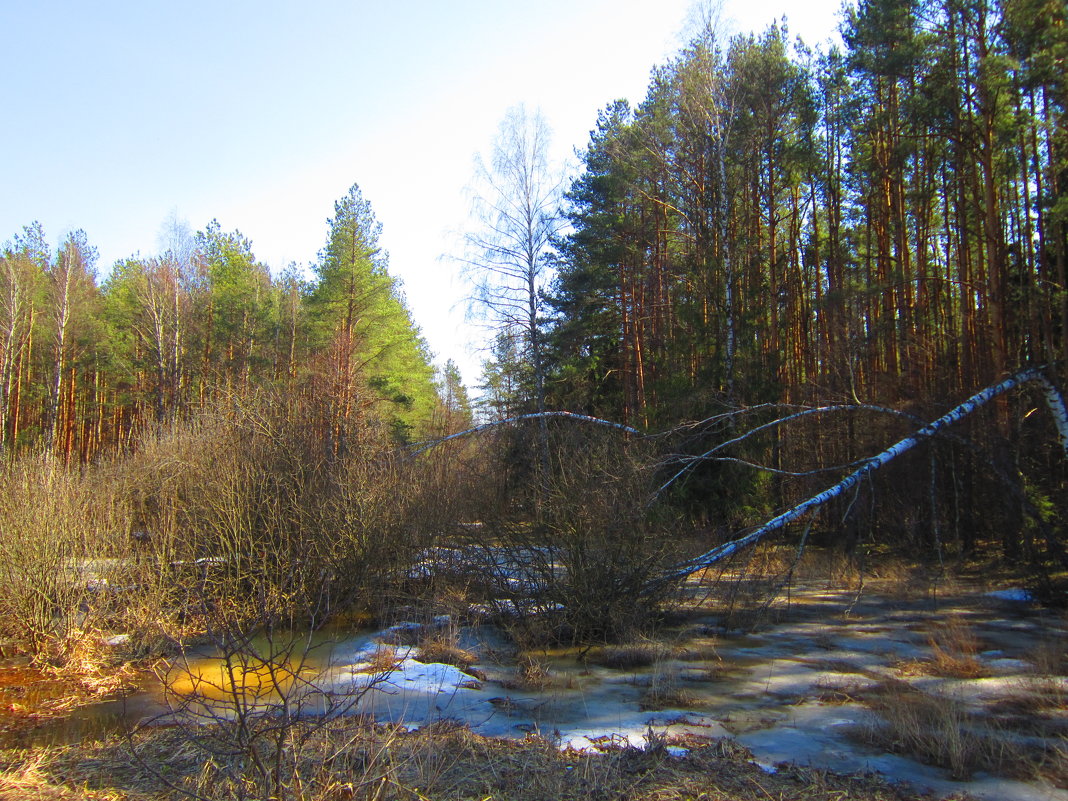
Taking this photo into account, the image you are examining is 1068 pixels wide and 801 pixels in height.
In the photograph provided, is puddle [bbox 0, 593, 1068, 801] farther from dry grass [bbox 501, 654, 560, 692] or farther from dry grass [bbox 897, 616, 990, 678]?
dry grass [bbox 897, 616, 990, 678]

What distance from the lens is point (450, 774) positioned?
182 inches

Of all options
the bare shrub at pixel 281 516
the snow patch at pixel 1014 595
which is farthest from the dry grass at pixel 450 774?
the snow patch at pixel 1014 595

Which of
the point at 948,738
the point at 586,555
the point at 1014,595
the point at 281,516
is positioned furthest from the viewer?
the point at 1014,595

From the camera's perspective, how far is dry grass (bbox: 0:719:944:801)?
422cm

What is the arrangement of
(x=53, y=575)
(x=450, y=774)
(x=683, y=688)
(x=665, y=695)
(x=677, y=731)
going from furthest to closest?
(x=53, y=575) < (x=683, y=688) < (x=665, y=695) < (x=677, y=731) < (x=450, y=774)

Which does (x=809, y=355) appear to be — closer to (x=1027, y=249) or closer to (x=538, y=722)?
(x=1027, y=249)

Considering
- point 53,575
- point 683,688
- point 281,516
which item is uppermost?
point 281,516

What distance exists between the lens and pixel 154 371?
32.3 metres

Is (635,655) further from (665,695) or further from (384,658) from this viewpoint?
(384,658)

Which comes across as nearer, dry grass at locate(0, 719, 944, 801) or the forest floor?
dry grass at locate(0, 719, 944, 801)

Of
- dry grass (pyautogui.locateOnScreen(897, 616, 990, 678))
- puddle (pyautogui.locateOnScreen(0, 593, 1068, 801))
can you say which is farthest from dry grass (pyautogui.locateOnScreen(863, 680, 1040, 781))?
dry grass (pyautogui.locateOnScreen(897, 616, 990, 678))

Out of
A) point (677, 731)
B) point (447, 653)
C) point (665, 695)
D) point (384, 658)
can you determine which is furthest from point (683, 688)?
point (384, 658)

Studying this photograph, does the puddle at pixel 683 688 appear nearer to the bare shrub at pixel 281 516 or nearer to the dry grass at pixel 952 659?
the dry grass at pixel 952 659

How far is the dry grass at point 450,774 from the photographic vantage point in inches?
166
